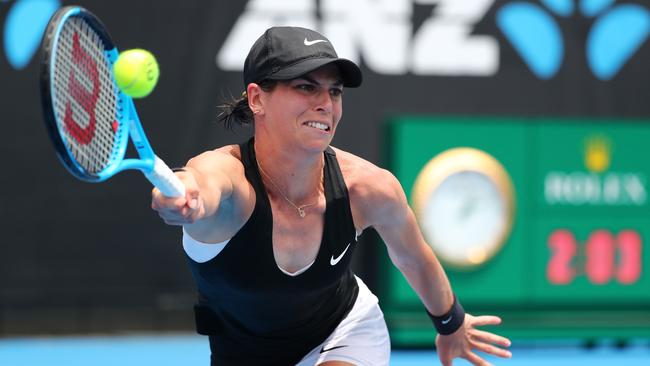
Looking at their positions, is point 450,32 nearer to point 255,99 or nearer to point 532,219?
point 532,219

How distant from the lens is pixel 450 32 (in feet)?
27.5

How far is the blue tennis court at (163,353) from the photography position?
24.1ft

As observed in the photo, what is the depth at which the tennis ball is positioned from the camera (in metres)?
2.71

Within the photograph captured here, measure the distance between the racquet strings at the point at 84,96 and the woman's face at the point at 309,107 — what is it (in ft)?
2.27

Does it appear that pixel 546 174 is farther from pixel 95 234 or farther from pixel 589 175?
pixel 95 234

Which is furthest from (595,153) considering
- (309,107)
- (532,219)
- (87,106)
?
(87,106)

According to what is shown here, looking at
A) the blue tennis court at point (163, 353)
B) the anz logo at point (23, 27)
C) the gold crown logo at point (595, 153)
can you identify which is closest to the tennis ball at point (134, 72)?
the blue tennis court at point (163, 353)

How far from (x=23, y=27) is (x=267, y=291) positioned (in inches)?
189

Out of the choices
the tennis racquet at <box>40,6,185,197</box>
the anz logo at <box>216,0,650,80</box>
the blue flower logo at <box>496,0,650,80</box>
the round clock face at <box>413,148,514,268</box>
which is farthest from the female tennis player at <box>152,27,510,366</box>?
the blue flower logo at <box>496,0,650,80</box>

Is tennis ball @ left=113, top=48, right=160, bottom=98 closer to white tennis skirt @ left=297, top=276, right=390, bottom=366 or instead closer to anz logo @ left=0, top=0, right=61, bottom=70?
white tennis skirt @ left=297, top=276, right=390, bottom=366

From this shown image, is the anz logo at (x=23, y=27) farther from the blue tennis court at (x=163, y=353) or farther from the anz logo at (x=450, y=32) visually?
the blue tennis court at (x=163, y=353)

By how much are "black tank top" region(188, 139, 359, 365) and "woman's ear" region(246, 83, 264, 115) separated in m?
0.14

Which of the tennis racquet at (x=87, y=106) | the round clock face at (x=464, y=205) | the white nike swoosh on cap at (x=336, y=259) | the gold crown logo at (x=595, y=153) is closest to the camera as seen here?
the tennis racquet at (x=87, y=106)

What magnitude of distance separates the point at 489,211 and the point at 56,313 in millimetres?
3060
